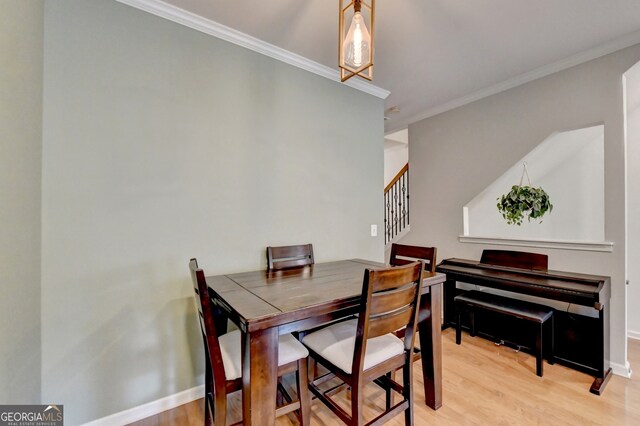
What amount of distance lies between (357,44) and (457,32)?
4.09ft

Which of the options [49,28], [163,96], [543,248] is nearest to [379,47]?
[163,96]

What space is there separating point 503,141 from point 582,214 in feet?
4.13

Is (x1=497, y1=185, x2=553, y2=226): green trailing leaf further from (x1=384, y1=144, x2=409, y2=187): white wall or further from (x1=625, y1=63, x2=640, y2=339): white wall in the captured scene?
(x1=384, y1=144, x2=409, y2=187): white wall

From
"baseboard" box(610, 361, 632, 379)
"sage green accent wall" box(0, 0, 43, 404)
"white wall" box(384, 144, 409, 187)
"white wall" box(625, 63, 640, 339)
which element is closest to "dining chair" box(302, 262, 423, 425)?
"sage green accent wall" box(0, 0, 43, 404)

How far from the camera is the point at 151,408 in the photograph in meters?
1.75

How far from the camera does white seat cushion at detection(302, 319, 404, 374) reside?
137 centimetres

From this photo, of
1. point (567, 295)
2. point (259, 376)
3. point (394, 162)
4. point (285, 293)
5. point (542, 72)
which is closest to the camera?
point (259, 376)

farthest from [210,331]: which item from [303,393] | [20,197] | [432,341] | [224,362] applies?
[432,341]

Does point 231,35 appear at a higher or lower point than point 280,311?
higher

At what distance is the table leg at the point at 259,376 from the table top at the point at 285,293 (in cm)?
6

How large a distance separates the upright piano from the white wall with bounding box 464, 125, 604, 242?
1.50 feet

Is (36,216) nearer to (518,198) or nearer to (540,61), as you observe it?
(518,198)

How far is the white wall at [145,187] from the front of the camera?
1.53 meters

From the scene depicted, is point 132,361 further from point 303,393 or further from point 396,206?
point 396,206
